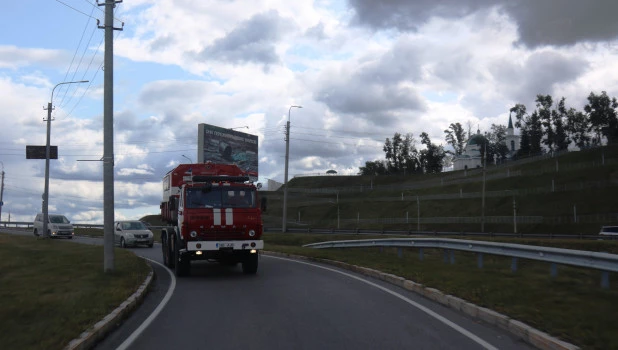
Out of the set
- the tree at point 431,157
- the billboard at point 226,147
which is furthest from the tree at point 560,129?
the billboard at point 226,147

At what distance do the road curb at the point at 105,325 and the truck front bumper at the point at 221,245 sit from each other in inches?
136

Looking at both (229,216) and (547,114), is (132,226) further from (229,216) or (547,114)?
(547,114)

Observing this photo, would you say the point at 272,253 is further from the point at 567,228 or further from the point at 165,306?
the point at 567,228

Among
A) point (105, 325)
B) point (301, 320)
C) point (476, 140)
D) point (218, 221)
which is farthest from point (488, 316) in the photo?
point (476, 140)

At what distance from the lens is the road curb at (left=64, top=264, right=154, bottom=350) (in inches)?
285

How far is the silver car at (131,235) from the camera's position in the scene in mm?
32906

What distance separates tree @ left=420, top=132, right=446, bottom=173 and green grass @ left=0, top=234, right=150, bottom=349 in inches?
5275

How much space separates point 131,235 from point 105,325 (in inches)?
1011

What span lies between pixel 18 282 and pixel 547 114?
404 feet

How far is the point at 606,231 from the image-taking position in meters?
46.2

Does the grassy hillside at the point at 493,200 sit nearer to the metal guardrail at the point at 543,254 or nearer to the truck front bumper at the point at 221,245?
the metal guardrail at the point at 543,254

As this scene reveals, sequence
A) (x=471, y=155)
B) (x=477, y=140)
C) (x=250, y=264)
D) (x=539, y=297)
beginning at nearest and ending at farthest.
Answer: (x=539, y=297), (x=250, y=264), (x=471, y=155), (x=477, y=140)

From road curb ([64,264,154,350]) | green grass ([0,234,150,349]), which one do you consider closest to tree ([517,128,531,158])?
green grass ([0,234,150,349])

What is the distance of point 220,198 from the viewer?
16.3m
